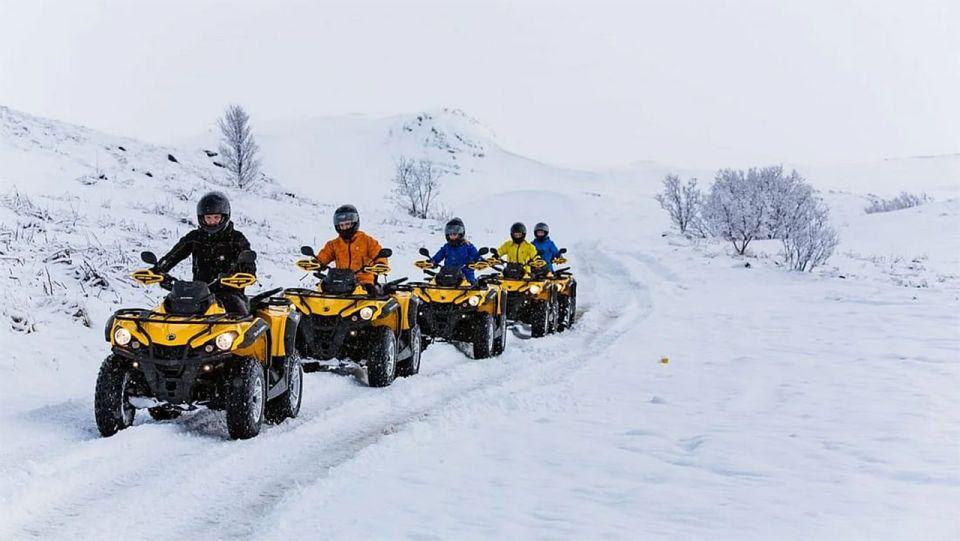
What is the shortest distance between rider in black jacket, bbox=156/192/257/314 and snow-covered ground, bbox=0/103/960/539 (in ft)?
4.48

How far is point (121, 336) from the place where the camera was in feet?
20.6

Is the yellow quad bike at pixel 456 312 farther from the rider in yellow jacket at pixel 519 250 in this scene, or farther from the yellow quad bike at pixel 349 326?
the rider in yellow jacket at pixel 519 250

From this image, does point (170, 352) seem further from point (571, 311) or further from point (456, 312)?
point (571, 311)

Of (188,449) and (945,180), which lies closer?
(188,449)

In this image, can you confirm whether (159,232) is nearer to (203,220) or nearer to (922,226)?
(203,220)

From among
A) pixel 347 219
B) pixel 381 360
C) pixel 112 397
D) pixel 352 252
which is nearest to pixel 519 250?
pixel 352 252

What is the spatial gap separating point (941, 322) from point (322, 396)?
11.0 meters

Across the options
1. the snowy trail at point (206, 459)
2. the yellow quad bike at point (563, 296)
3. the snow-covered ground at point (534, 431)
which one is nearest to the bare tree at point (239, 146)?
the snow-covered ground at point (534, 431)

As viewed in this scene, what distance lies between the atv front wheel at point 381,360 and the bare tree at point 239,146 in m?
46.4

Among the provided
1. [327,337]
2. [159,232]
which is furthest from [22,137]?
[327,337]

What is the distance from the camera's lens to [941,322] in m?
13.7

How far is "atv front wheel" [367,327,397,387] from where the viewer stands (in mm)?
8961

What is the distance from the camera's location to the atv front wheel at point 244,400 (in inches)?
250

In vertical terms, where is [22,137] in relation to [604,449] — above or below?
above
